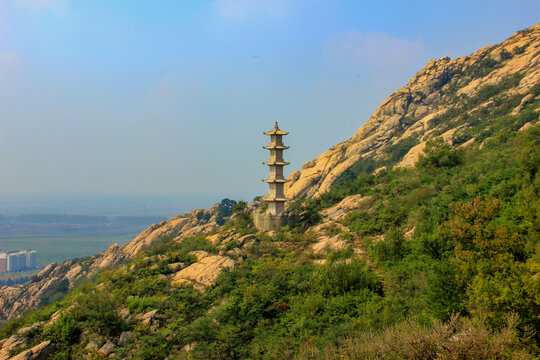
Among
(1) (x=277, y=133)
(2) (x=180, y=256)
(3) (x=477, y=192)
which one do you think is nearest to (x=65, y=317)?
(2) (x=180, y=256)

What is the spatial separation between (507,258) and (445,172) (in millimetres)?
16525

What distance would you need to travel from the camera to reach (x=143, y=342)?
697 inches

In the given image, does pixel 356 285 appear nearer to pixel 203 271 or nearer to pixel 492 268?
pixel 492 268

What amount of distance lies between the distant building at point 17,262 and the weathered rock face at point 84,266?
61.6 metres

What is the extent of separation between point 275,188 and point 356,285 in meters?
13.7

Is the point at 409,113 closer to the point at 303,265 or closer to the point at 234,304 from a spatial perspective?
the point at 303,265

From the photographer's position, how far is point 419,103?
62.0 m

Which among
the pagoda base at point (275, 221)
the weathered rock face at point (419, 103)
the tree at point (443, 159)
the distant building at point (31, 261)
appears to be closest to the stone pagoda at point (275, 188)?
the pagoda base at point (275, 221)

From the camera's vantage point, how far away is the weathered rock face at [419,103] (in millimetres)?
52719

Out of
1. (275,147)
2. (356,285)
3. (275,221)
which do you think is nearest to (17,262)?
(275,221)

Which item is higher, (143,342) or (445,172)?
(445,172)

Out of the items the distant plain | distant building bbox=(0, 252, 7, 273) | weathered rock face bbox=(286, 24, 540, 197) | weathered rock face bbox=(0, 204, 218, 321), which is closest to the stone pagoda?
weathered rock face bbox=(0, 204, 218, 321)

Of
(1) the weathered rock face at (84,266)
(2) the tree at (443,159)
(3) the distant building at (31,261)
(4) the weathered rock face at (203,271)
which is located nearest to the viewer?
(4) the weathered rock face at (203,271)

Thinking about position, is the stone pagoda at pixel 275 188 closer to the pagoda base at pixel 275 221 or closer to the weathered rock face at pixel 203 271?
the pagoda base at pixel 275 221
